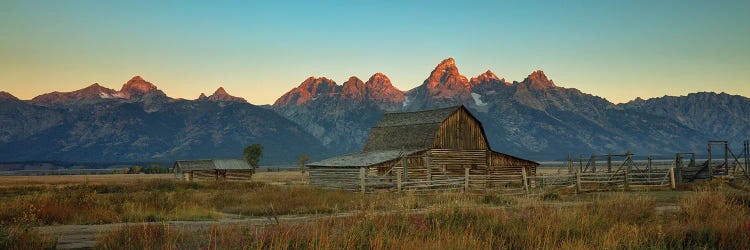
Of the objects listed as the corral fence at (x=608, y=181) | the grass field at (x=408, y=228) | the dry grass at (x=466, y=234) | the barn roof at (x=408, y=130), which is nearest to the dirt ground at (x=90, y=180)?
the barn roof at (x=408, y=130)

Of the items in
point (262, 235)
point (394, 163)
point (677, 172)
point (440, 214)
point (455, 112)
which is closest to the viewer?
point (262, 235)

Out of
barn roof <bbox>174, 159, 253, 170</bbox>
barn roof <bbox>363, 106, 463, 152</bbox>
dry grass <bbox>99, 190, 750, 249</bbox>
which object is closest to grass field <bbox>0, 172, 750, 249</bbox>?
dry grass <bbox>99, 190, 750, 249</bbox>

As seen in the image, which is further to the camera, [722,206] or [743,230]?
[722,206]

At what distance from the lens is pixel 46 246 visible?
9227 mm

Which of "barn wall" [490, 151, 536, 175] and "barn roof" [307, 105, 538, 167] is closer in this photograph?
"barn roof" [307, 105, 538, 167]

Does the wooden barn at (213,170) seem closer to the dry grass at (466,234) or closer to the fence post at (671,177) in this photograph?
the fence post at (671,177)

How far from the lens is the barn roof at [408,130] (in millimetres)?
43750

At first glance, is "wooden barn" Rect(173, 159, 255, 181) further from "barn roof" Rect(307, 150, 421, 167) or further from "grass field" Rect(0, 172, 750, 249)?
"grass field" Rect(0, 172, 750, 249)

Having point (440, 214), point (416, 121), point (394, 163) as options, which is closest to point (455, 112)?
point (416, 121)

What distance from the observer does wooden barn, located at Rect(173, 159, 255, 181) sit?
66688 mm

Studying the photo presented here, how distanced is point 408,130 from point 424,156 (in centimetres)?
501

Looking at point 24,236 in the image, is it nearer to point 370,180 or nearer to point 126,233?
point 126,233

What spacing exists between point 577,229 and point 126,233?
23.7 ft

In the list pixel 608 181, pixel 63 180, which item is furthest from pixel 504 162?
pixel 63 180
